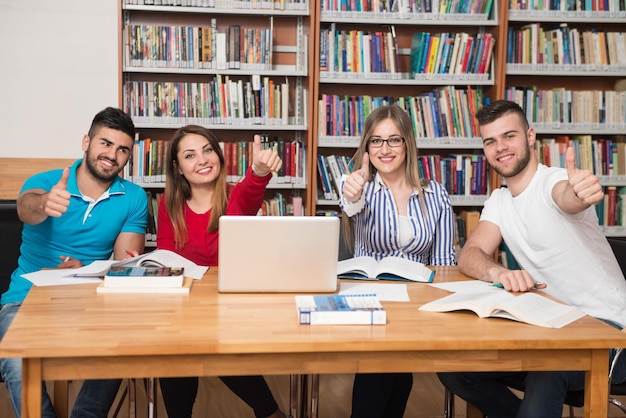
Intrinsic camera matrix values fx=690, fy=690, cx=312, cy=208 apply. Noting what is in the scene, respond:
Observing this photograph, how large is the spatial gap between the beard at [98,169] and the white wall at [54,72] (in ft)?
4.44

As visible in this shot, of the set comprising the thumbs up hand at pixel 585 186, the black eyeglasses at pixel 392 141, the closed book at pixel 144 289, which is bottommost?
the closed book at pixel 144 289

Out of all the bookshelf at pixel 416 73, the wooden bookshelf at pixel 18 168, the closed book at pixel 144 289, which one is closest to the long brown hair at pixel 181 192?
the closed book at pixel 144 289

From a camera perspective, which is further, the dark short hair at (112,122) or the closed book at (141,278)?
the dark short hair at (112,122)

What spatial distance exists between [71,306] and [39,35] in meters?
2.53

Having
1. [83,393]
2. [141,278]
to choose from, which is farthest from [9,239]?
[141,278]

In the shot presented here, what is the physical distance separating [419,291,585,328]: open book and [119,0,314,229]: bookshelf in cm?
219

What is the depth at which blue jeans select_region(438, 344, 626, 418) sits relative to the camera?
5.79ft

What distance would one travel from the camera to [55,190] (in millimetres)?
2154

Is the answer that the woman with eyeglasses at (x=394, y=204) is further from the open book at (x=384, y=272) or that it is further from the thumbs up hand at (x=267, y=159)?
the open book at (x=384, y=272)

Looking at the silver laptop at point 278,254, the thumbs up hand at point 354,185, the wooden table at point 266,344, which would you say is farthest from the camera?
the thumbs up hand at point 354,185

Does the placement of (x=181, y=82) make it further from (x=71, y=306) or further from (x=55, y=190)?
(x=71, y=306)

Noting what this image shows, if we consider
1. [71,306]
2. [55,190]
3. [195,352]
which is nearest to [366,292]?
[195,352]

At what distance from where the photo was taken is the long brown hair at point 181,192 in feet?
8.29

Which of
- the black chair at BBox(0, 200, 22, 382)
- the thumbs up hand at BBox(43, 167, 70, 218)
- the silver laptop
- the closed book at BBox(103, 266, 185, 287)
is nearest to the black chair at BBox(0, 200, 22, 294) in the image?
the black chair at BBox(0, 200, 22, 382)
